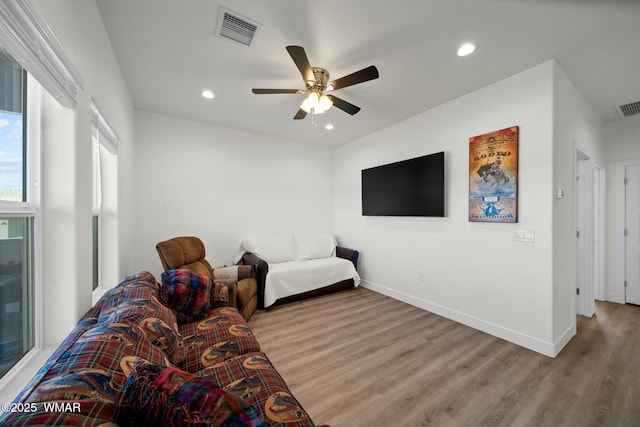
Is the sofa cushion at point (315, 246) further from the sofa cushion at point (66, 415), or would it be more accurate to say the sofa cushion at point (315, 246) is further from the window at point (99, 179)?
the sofa cushion at point (66, 415)

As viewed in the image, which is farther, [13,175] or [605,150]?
[605,150]

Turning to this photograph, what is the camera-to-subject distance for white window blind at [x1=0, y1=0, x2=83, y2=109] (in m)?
0.80

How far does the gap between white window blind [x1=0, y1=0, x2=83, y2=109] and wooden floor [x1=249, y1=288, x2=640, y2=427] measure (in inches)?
89.4

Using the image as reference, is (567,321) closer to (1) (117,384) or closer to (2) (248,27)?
(1) (117,384)

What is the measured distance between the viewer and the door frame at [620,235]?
3.33m

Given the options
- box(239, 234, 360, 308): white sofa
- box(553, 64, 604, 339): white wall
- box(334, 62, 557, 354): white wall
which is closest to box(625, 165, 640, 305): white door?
box(553, 64, 604, 339): white wall

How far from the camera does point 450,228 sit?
9.55ft

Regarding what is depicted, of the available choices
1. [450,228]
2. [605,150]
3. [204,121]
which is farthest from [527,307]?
[204,121]

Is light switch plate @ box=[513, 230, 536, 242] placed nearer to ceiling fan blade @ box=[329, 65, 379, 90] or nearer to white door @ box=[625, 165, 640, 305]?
ceiling fan blade @ box=[329, 65, 379, 90]

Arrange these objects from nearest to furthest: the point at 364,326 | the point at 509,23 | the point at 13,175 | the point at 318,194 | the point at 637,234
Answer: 1. the point at 13,175
2. the point at 509,23
3. the point at 364,326
4. the point at 637,234
5. the point at 318,194

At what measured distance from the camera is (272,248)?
392cm

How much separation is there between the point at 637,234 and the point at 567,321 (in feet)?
7.30

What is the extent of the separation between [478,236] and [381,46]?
7.27 ft

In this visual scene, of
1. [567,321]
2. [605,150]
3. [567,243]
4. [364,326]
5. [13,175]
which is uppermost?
[605,150]
